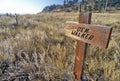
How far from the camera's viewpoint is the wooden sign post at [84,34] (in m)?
2.98

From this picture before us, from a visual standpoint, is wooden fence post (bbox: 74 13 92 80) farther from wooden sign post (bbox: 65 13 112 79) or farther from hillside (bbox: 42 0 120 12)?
hillside (bbox: 42 0 120 12)

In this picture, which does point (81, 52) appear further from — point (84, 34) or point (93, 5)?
point (93, 5)

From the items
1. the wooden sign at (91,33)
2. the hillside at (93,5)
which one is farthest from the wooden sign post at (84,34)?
the hillside at (93,5)

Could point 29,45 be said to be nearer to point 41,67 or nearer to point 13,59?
point 13,59

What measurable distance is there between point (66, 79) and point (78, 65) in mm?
382

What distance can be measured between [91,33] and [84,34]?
0.18 meters

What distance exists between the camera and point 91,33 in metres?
3.24

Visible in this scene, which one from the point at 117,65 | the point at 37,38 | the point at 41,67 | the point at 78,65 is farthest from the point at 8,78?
the point at 37,38

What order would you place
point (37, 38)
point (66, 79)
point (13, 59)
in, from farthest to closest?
point (37, 38), point (13, 59), point (66, 79)

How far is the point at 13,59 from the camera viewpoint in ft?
15.9

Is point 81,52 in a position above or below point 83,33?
below

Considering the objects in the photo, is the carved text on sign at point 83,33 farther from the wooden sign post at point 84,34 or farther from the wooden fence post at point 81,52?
the wooden fence post at point 81,52

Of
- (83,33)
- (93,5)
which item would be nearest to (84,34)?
(83,33)

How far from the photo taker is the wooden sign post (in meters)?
2.98
